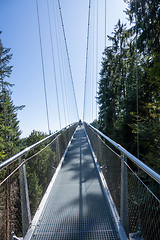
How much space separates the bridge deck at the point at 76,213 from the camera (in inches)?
73.9

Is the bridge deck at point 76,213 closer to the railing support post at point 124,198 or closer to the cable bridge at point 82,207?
the cable bridge at point 82,207

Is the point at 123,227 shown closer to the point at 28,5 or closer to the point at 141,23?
the point at 141,23

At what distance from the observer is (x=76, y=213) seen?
2.27m

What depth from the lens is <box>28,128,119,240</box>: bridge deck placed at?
1.88 m

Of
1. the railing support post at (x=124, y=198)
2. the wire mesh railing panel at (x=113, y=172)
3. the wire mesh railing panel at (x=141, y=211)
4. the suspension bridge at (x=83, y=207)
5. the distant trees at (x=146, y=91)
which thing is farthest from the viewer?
the distant trees at (x=146, y=91)

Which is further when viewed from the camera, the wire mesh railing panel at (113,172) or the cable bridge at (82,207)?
the wire mesh railing panel at (113,172)

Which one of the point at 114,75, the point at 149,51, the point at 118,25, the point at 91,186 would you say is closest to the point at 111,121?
the point at 114,75

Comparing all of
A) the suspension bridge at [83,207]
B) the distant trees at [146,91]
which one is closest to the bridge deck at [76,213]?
the suspension bridge at [83,207]

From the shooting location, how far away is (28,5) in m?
9.80

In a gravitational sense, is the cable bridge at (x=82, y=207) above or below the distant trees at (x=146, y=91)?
below

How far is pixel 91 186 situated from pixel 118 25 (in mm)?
14826

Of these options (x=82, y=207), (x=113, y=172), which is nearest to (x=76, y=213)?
(x=82, y=207)

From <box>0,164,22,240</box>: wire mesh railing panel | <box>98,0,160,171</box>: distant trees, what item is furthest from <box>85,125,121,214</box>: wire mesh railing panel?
<box>98,0,160,171</box>: distant trees

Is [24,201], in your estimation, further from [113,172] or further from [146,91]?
[146,91]
